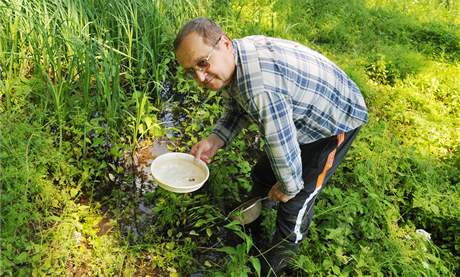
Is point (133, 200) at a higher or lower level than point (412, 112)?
higher

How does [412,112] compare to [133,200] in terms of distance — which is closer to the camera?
[133,200]

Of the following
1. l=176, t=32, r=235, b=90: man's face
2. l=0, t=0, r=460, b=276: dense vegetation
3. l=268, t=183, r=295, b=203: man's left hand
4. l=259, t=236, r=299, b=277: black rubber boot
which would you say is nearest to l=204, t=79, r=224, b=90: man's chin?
l=176, t=32, r=235, b=90: man's face

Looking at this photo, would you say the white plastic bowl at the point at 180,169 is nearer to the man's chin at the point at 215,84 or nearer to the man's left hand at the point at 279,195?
the man's left hand at the point at 279,195

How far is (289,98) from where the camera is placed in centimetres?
162

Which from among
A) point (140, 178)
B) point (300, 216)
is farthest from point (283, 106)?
point (140, 178)

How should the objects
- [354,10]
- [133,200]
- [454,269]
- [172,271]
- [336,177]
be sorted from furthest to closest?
[354,10] → [336,177] → [133,200] → [454,269] → [172,271]

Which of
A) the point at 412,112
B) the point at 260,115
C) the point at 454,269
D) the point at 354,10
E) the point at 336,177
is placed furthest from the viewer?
the point at 354,10

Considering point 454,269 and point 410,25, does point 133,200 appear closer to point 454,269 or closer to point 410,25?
point 454,269

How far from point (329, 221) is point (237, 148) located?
847 millimetres

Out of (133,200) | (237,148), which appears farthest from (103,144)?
(237,148)

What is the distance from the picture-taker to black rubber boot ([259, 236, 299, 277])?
6.80ft

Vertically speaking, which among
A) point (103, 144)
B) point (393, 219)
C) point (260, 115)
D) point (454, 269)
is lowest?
point (454, 269)

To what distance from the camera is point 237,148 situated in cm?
294

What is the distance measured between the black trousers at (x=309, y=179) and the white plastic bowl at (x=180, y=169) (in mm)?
458
